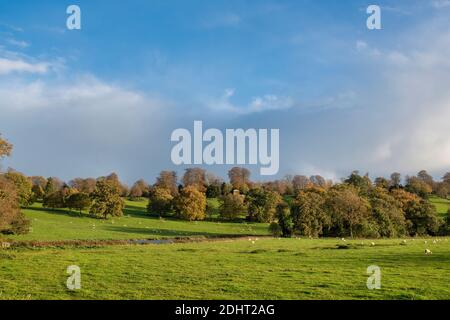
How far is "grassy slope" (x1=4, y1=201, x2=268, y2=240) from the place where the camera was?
184 ft

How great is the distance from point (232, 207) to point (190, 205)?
37.9ft

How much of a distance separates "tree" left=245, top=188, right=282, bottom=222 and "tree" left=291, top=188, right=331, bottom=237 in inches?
1132

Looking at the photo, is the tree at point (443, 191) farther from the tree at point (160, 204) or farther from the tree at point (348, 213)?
the tree at point (160, 204)

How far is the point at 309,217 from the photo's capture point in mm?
64250

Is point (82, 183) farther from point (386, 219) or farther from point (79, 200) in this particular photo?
point (386, 219)

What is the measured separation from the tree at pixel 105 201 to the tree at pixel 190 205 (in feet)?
48.7

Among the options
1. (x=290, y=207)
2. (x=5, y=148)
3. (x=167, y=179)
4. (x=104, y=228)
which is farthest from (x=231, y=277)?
(x=167, y=179)

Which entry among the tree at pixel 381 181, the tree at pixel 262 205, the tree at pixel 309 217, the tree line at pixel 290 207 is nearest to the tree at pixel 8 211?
the tree line at pixel 290 207

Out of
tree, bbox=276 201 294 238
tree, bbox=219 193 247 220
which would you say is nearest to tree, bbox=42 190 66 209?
tree, bbox=219 193 247 220

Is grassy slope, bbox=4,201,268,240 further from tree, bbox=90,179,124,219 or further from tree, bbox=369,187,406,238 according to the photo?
tree, bbox=369,187,406,238

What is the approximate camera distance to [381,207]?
224 feet

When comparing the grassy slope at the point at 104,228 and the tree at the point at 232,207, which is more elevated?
the tree at the point at 232,207

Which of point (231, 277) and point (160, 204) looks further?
point (160, 204)

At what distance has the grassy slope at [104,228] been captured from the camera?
56.2m
